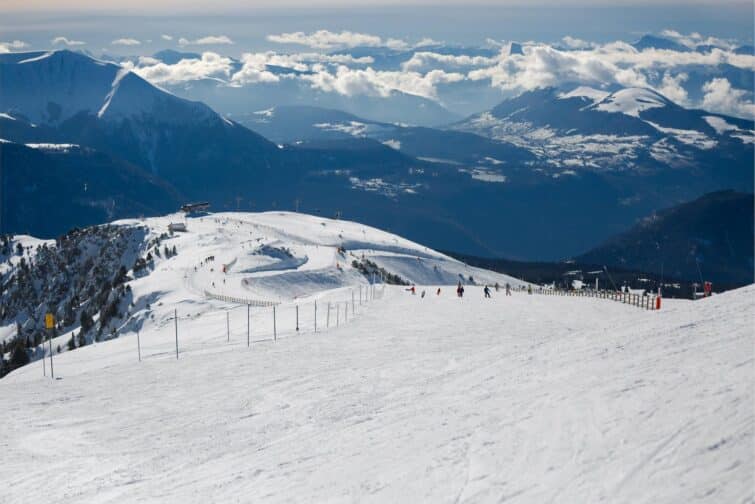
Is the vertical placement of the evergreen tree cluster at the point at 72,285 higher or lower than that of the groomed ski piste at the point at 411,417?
lower

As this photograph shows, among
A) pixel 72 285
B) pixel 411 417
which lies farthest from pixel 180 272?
pixel 411 417

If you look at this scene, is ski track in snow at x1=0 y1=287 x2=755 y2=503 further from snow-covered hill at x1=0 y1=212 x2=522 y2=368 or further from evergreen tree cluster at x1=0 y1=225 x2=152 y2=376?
evergreen tree cluster at x1=0 y1=225 x2=152 y2=376

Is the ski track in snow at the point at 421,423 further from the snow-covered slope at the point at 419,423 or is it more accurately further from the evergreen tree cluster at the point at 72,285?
the evergreen tree cluster at the point at 72,285

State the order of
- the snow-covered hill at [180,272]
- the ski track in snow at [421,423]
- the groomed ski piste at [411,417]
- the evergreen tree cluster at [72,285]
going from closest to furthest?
the ski track in snow at [421,423], the groomed ski piste at [411,417], the snow-covered hill at [180,272], the evergreen tree cluster at [72,285]

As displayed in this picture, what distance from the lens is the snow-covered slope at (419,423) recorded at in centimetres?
1902

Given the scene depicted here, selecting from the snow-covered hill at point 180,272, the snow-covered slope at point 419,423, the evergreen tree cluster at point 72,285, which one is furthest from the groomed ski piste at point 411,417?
the evergreen tree cluster at point 72,285

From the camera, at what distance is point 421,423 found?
84.1 ft

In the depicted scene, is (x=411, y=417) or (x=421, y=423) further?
(x=411, y=417)

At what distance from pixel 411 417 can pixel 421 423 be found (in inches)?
44.8

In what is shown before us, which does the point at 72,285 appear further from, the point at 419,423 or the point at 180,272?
the point at 419,423

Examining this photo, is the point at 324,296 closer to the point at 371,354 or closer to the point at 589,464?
the point at 371,354

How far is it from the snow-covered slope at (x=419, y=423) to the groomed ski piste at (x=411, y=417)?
0.26ft

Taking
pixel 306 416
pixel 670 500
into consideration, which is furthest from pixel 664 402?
pixel 306 416

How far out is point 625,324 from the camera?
36.2 metres
